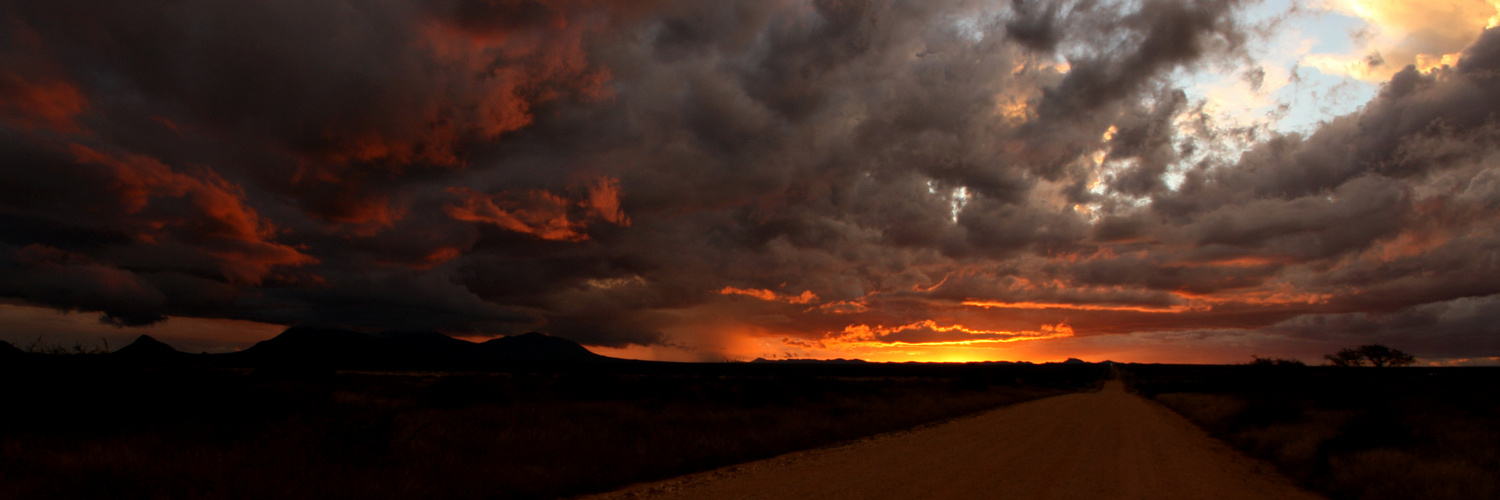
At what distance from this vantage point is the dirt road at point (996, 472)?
34.6 feet

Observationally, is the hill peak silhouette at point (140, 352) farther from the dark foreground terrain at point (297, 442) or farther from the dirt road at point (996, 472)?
the dirt road at point (996, 472)

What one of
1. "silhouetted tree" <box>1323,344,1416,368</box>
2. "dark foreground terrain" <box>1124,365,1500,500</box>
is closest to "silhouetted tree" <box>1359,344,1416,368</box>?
"silhouetted tree" <box>1323,344,1416,368</box>

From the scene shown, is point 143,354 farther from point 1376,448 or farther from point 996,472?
point 1376,448

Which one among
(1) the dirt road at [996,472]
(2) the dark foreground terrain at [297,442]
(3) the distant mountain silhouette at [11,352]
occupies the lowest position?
(1) the dirt road at [996,472]

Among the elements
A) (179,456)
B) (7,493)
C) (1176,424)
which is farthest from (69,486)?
(1176,424)

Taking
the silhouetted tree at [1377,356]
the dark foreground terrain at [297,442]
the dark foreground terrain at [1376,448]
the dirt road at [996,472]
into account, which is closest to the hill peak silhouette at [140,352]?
the dark foreground terrain at [297,442]

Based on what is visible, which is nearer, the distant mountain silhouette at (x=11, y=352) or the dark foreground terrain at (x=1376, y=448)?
the dark foreground terrain at (x=1376, y=448)

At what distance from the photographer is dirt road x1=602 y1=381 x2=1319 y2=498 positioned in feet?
34.6

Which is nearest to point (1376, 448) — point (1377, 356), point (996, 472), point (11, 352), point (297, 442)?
point (996, 472)

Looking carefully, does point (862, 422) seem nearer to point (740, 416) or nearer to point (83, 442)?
point (740, 416)

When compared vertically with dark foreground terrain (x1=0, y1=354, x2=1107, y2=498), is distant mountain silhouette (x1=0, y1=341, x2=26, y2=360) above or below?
above

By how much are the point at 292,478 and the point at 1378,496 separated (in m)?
18.1

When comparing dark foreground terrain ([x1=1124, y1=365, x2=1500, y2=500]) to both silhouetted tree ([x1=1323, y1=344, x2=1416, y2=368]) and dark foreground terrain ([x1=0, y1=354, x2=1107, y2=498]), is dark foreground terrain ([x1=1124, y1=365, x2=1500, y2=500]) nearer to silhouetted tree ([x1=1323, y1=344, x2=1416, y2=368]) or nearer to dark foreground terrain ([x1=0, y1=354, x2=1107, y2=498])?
dark foreground terrain ([x1=0, y1=354, x2=1107, y2=498])

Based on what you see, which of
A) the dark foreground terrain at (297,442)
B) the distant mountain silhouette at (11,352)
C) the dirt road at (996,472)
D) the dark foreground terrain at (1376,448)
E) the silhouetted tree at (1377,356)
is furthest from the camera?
the silhouetted tree at (1377,356)
